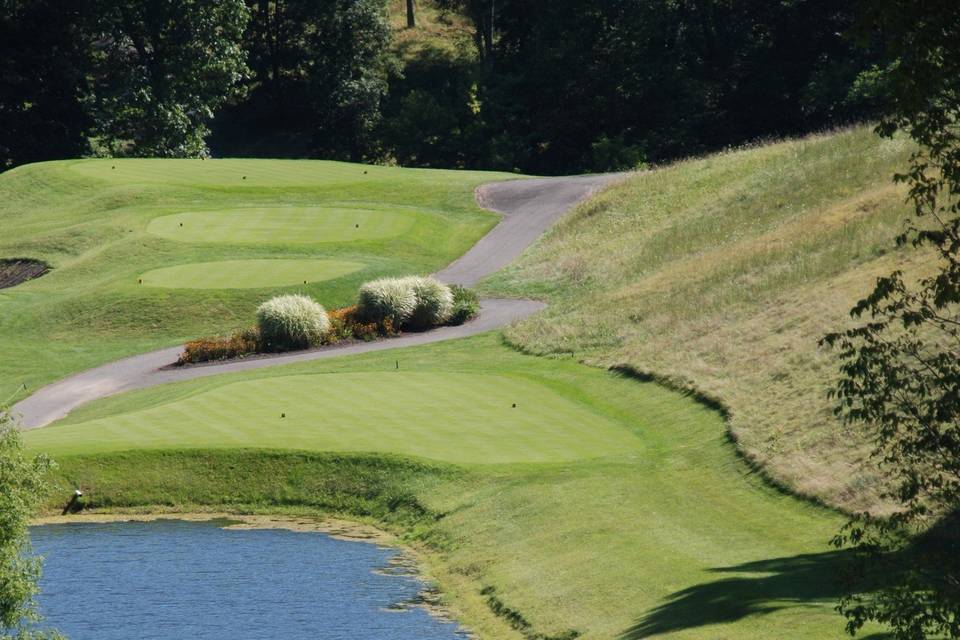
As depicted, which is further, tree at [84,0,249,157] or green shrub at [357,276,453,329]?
tree at [84,0,249,157]

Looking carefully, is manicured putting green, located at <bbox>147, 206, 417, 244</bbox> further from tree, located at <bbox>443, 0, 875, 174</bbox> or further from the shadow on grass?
the shadow on grass

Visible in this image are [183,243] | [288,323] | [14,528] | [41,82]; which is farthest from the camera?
[41,82]

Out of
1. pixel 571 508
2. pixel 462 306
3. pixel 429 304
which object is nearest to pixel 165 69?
pixel 462 306

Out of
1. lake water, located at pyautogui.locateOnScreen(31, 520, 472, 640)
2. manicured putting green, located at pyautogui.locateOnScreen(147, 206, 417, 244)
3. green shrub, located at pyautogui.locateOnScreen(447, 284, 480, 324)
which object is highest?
manicured putting green, located at pyautogui.locateOnScreen(147, 206, 417, 244)

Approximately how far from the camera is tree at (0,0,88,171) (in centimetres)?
8394

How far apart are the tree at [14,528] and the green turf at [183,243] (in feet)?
78.1

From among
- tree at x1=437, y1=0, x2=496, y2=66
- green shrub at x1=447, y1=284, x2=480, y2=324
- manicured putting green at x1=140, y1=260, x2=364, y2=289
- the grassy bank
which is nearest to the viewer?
the grassy bank

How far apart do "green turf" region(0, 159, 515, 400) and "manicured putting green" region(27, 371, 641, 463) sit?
9.49 m

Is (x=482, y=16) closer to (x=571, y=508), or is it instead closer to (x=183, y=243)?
(x=183, y=243)

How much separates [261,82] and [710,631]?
3386 inches

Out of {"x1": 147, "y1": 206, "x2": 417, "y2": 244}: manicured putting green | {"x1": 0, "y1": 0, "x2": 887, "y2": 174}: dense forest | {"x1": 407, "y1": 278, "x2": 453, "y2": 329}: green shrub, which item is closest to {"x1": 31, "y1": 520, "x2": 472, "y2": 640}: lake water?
{"x1": 407, "y1": 278, "x2": 453, "y2": 329}: green shrub

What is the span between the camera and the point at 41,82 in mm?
85000

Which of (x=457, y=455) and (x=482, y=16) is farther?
(x=482, y=16)

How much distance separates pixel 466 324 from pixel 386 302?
3.16 m
